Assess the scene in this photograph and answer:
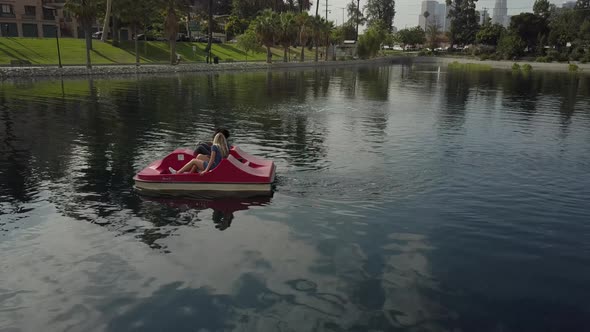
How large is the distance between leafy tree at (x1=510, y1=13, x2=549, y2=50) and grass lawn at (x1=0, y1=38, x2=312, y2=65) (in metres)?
81.1

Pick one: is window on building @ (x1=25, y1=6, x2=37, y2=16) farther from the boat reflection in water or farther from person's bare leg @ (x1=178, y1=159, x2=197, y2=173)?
the boat reflection in water

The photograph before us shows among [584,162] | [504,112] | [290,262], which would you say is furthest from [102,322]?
[504,112]

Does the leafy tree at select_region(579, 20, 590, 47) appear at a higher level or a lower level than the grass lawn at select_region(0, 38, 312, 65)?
higher

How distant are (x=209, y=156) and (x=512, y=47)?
123 meters

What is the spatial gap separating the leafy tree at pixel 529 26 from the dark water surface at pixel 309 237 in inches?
4796

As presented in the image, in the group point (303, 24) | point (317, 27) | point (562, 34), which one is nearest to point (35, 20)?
point (303, 24)

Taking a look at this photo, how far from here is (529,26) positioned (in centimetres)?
12888

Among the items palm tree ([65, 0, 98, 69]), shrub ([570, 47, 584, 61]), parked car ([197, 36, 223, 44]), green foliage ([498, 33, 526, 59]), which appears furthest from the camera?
green foliage ([498, 33, 526, 59])

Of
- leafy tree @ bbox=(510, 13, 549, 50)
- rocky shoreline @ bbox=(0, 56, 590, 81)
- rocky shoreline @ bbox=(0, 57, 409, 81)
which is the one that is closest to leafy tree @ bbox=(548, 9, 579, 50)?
leafy tree @ bbox=(510, 13, 549, 50)

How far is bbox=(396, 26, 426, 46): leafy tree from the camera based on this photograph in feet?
580

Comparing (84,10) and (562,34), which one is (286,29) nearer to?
(84,10)

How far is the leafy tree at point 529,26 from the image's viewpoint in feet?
423

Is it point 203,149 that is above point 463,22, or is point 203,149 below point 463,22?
below

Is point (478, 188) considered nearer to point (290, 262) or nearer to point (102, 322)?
point (290, 262)
